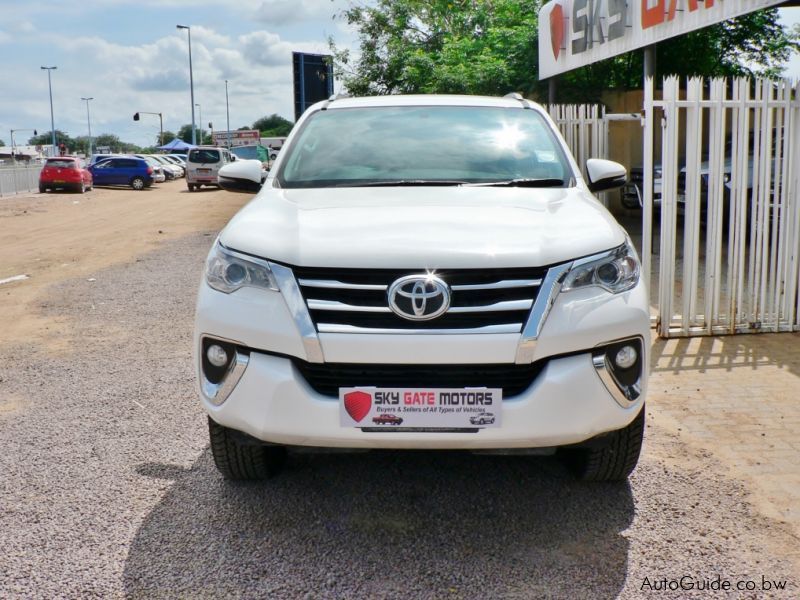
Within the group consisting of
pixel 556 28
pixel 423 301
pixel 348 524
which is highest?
pixel 556 28

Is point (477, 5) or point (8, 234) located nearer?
point (8, 234)

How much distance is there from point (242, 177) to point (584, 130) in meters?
6.24

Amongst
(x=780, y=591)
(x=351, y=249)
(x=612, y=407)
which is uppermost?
(x=351, y=249)

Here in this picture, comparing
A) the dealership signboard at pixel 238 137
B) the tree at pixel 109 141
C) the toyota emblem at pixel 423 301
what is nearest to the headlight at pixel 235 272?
the toyota emblem at pixel 423 301

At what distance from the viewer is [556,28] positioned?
14.4 m

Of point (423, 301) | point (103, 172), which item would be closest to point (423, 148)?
point (423, 301)

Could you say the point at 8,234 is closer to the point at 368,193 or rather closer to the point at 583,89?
the point at 583,89

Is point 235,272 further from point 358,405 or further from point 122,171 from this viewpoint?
point 122,171

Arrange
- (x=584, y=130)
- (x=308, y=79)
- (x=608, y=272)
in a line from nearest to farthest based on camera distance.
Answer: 1. (x=608, y=272)
2. (x=584, y=130)
3. (x=308, y=79)

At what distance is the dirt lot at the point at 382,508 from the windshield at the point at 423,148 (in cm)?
135

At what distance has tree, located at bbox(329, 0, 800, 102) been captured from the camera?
59.6 ft

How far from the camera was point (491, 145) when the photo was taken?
175 inches

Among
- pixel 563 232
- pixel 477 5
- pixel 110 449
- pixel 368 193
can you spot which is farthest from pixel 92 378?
pixel 477 5

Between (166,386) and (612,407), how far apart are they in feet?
10.8
